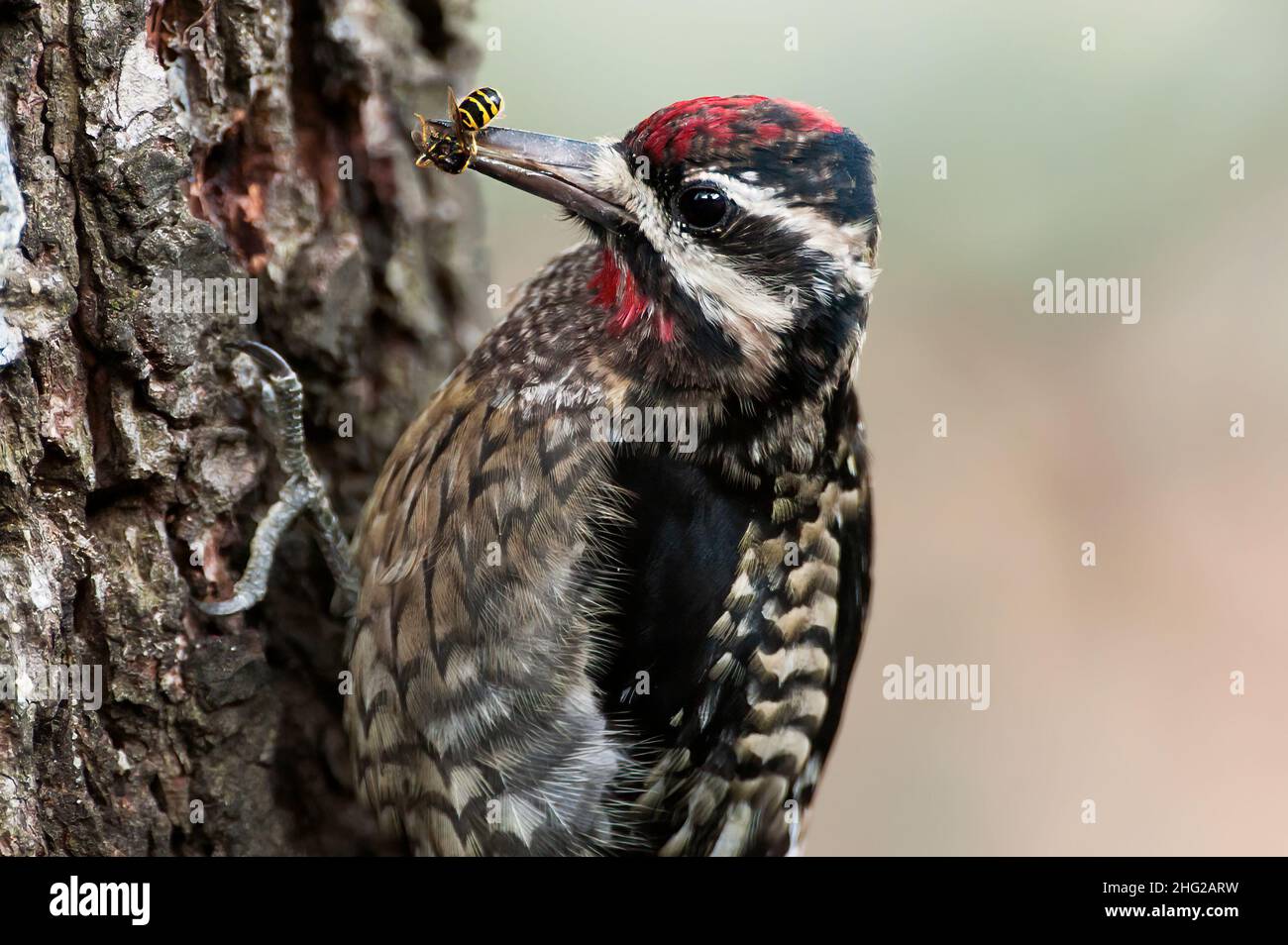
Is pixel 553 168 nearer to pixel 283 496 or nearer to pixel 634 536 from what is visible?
pixel 634 536

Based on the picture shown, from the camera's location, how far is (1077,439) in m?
5.00

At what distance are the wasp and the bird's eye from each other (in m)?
0.40

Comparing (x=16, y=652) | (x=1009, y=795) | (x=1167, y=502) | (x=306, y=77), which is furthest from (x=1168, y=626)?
(x=16, y=652)

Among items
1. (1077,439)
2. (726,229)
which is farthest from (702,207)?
(1077,439)

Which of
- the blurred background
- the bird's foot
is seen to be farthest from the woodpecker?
the blurred background

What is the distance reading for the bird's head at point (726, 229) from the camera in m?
2.18

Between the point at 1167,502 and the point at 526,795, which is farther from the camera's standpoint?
the point at 1167,502

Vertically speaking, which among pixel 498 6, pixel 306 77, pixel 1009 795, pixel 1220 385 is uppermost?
pixel 498 6

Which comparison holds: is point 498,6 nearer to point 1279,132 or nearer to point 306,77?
point 306,77

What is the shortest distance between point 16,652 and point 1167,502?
14.7ft

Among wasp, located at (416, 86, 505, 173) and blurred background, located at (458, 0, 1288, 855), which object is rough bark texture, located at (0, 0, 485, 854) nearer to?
wasp, located at (416, 86, 505, 173)

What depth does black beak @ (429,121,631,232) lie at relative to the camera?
2.24 m

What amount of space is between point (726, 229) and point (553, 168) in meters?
0.36
